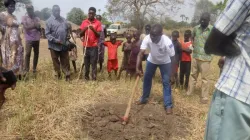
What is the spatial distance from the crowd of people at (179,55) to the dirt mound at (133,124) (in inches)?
9.8

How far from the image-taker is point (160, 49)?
4594 millimetres

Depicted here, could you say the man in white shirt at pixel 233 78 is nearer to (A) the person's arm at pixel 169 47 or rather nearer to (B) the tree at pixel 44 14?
(A) the person's arm at pixel 169 47

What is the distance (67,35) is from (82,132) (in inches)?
107

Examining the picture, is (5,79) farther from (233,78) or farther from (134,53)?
(134,53)

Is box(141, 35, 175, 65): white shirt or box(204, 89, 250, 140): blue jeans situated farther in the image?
box(141, 35, 175, 65): white shirt

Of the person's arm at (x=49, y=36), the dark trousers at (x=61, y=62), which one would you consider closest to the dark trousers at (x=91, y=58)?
the dark trousers at (x=61, y=62)

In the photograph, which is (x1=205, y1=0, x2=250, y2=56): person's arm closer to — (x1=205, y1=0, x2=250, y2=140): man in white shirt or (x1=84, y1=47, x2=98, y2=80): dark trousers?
(x1=205, y1=0, x2=250, y2=140): man in white shirt

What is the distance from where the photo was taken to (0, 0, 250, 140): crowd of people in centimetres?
154

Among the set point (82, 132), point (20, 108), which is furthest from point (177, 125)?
point (20, 108)

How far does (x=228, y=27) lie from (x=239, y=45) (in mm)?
116

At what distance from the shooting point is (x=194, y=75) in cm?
569

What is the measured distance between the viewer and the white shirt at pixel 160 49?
15.0 ft

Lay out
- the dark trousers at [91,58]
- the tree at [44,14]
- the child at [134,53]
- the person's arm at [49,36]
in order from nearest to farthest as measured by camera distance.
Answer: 1. the person's arm at [49,36]
2. the dark trousers at [91,58]
3. the child at [134,53]
4. the tree at [44,14]

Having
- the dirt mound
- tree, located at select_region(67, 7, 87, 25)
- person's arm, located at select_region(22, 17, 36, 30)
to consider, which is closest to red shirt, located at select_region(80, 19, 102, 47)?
person's arm, located at select_region(22, 17, 36, 30)
